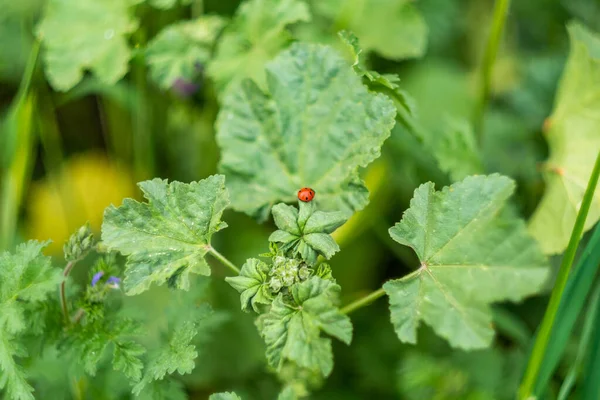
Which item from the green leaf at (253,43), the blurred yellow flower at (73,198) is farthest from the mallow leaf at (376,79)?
the blurred yellow flower at (73,198)

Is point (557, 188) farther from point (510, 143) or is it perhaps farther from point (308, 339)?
point (308, 339)

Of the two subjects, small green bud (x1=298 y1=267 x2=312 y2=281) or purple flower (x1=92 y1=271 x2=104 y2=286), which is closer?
small green bud (x1=298 y1=267 x2=312 y2=281)

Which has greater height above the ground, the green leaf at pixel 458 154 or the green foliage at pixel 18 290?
the green foliage at pixel 18 290

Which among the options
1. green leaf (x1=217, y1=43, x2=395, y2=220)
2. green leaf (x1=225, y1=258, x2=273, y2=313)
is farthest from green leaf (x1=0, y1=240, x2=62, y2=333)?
green leaf (x1=217, y1=43, x2=395, y2=220)

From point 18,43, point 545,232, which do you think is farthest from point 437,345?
point 18,43

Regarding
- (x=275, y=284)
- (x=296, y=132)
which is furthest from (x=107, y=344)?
(x=296, y=132)

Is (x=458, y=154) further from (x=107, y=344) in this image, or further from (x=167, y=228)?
(x=107, y=344)

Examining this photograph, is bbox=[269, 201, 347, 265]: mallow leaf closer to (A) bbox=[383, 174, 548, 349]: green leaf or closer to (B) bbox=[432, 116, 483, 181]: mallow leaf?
(A) bbox=[383, 174, 548, 349]: green leaf

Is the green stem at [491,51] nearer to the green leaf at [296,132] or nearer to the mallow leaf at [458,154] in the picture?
the mallow leaf at [458,154]
